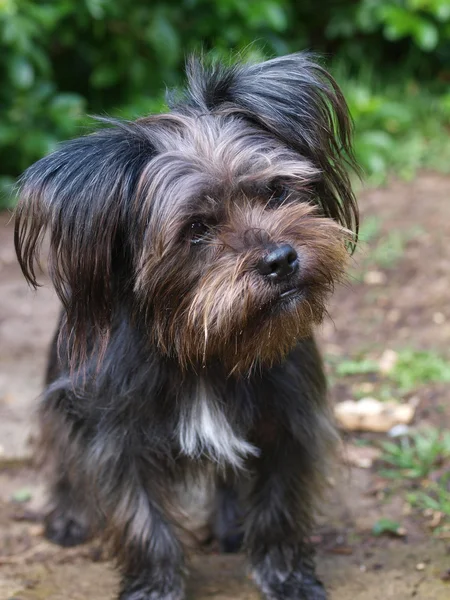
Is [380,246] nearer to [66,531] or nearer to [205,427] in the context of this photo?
[66,531]

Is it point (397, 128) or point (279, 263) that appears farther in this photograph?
point (397, 128)

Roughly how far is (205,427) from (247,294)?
54 centimetres

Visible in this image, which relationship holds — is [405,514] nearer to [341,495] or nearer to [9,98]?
[341,495]

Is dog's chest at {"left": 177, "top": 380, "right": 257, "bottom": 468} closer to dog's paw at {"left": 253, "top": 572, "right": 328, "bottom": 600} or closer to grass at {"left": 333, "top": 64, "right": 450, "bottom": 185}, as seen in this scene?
dog's paw at {"left": 253, "top": 572, "right": 328, "bottom": 600}

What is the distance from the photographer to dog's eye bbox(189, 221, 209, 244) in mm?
2789

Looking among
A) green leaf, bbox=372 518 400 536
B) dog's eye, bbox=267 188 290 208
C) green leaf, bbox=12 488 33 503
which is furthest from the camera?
green leaf, bbox=12 488 33 503

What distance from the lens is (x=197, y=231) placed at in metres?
2.80

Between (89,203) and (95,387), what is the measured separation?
642 millimetres

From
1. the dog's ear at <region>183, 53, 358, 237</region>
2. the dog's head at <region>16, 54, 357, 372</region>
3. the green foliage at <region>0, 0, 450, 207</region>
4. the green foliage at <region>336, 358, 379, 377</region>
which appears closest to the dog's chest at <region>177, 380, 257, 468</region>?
the dog's head at <region>16, 54, 357, 372</region>

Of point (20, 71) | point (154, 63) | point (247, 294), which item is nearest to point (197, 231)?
point (247, 294)

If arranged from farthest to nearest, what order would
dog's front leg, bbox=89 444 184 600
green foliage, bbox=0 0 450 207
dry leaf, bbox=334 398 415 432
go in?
green foliage, bbox=0 0 450 207
dry leaf, bbox=334 398 415 432
dog's front leg, bbox=89 444 184 600

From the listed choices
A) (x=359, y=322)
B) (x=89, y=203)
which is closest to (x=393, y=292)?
(x=359, y=322)

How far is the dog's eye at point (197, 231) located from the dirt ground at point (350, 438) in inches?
21.5

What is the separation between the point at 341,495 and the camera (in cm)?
396
